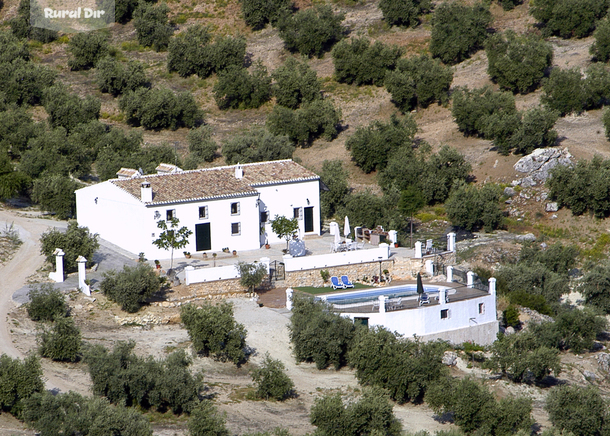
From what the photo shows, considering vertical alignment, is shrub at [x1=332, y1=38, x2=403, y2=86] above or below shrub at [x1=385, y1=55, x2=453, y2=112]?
above

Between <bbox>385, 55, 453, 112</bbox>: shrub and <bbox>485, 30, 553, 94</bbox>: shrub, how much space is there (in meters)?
3.67

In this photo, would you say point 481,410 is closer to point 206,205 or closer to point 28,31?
point 206,205

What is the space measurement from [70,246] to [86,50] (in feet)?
144

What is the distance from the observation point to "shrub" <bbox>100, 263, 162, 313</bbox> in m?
35.8

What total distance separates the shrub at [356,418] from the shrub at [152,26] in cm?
6064

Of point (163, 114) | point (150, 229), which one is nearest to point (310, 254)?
point (150, 229)

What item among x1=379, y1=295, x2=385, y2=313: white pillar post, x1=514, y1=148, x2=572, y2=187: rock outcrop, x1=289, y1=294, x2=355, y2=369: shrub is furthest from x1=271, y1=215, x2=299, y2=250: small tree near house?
x1=514, y1=148, x2=572, y2=187: rock outcrop

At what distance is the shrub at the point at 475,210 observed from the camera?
5234cm

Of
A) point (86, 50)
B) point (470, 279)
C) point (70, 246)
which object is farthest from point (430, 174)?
point (86, 50)

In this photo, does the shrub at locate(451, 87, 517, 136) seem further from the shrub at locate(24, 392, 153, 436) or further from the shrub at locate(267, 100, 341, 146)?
the shrub at locate(24, 392, 153, 436)

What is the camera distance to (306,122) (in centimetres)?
6794

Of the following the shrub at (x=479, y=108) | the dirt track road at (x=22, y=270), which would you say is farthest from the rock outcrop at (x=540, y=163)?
the dirt track road at (x=22, y=270)

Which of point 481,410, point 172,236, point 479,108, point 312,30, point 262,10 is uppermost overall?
point 262,10

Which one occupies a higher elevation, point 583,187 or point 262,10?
point 262,10
